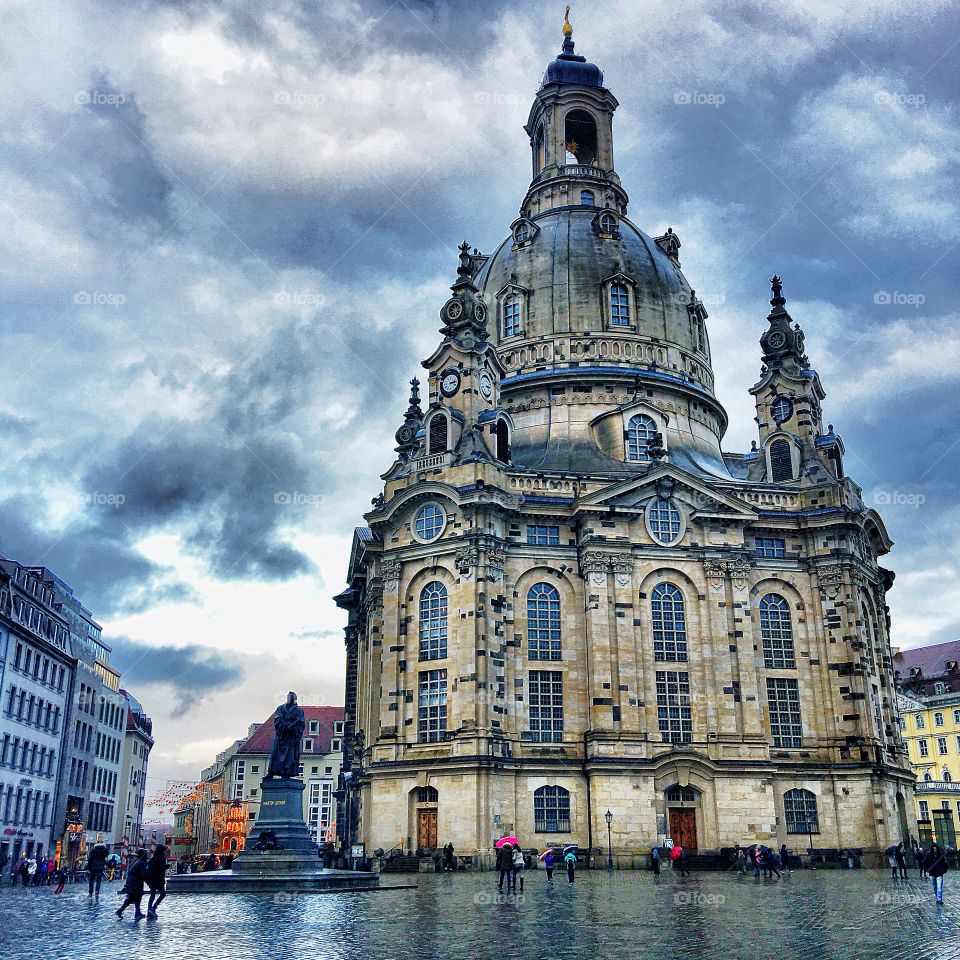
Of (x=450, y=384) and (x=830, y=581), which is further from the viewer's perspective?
(x=450, y=384)

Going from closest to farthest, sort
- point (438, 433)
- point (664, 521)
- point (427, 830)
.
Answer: point (427, 830) < point (664, 521) < point (438, 433)

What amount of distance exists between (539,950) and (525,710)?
39.3m

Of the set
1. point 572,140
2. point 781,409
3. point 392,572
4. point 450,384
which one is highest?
point 572,140

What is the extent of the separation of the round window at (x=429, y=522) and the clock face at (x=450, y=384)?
27.3 feet

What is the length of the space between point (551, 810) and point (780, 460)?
28.0 metres

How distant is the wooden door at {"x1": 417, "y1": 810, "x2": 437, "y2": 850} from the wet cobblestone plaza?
19202 millimetres

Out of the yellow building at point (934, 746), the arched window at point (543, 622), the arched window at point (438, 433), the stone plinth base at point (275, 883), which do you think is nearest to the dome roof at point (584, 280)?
the arched window at point (438, 433)

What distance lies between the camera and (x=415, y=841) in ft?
179

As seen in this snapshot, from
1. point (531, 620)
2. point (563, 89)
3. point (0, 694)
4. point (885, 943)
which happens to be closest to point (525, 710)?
point (531, 620)

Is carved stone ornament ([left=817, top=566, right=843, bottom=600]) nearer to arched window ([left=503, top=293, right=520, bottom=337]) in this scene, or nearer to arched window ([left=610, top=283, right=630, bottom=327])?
arched window ([left=610, top=283, right=630, bottom=327])

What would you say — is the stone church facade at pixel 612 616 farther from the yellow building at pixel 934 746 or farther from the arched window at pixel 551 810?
the yellow building at pixel 934 746

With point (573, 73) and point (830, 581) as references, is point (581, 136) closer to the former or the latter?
point (573, 73)

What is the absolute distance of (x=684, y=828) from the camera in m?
54.8

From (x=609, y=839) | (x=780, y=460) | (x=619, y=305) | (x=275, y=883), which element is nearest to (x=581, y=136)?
(x=619, y=305)
